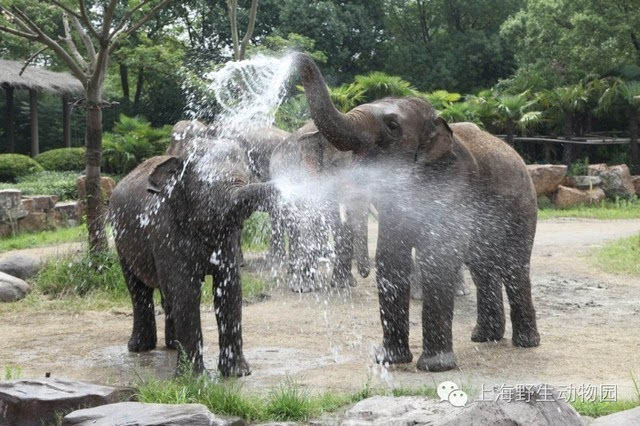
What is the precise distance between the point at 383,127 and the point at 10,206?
37.8ft

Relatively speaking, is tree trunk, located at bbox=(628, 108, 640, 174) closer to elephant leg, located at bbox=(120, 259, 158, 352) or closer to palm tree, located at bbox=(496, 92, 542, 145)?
palm tree, located at bbox=(496, 92, 542, 145)

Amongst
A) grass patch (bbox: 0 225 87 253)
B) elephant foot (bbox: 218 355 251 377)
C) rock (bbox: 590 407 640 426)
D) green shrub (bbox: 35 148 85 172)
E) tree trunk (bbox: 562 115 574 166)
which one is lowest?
grass patch (bbox: 0 225 87 253)

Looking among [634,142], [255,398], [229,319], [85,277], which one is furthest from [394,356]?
[634,142]

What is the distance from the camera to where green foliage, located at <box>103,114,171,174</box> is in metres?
25.3

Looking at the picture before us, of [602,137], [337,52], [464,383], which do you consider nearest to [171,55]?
[337,52]

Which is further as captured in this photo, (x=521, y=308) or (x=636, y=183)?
(x=636, y=183)

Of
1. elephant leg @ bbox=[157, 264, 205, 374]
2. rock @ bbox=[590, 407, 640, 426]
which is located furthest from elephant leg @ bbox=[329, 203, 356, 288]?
rock @ bbox=[590, 407, 640, 426]

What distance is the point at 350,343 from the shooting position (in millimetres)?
7551

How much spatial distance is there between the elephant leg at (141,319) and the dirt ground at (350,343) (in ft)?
0.40

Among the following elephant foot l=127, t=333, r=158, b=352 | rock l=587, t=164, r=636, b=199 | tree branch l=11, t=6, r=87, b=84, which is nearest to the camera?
elephant foot l=127, t=333, r=158, b=352

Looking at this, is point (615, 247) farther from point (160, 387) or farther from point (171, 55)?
point (171, 55)

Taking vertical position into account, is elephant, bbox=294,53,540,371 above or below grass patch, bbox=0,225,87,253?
above

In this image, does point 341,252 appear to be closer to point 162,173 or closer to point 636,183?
point 162,173

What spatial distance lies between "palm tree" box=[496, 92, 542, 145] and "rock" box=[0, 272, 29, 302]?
15.7 metres
